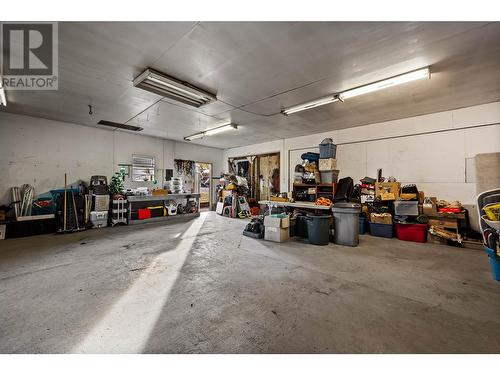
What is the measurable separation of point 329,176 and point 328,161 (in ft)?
1.42

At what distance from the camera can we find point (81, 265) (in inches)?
123

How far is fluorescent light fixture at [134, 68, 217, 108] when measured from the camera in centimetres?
332

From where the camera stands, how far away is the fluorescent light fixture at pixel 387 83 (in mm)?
3262

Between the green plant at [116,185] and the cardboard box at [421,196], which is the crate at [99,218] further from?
the cardboard box at [421,196]

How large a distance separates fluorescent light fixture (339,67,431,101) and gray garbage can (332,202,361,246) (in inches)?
85.8

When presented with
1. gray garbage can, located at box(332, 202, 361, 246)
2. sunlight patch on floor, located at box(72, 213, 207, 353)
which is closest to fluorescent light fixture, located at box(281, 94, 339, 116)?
gray garbage can, located at box(332, 202, 361, 246)

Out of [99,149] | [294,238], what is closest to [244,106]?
[294,238]

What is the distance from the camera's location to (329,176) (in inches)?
218

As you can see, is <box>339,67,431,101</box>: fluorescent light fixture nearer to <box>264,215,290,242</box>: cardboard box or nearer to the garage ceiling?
the garage ceiling

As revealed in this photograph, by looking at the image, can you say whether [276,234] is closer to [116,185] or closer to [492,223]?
[492,223]

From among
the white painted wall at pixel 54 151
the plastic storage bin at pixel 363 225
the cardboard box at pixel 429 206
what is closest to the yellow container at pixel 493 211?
the cardboard box at pixel 429 206

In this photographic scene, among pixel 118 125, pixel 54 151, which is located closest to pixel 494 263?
pixel 118 125
